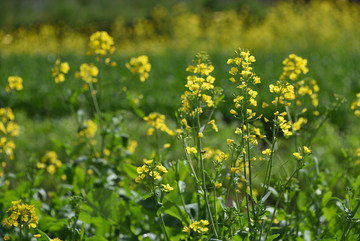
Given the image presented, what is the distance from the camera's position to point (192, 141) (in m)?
3.78

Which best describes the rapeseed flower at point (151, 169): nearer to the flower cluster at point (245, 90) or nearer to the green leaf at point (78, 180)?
the flower cluster at point (245, 90)

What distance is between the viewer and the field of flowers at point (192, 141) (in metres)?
1.66

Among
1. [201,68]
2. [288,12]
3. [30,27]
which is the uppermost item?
[201,68]

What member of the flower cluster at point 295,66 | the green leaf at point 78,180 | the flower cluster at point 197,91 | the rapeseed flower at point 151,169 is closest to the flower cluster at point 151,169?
the rapeseed flower at point 151,169

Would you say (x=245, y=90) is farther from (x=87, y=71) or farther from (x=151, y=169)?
(x=87, y=71)

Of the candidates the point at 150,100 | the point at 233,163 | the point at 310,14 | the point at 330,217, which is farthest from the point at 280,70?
the point at 310,14

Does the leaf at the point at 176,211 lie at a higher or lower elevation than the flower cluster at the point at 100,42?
lower

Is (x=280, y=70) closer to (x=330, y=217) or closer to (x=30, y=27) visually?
(x=330, y=217)

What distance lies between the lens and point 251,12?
46.4 feet

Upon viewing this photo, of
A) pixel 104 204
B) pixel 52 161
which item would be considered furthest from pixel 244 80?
pixel 52 161

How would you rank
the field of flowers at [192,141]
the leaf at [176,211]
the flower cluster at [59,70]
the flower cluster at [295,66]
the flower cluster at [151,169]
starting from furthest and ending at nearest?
the flower cluster at [59,70]
the flower cluster at [295,66]
the leaf at [176,211]
the field of flowers at [192,141]
the flower cluster at [151,169]

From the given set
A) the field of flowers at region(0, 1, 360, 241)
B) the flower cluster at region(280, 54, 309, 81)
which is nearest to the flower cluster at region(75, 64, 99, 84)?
the field of flowers at region(0, 1, 360, 241)

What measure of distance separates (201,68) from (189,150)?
38cm

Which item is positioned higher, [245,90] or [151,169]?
[245,90]
